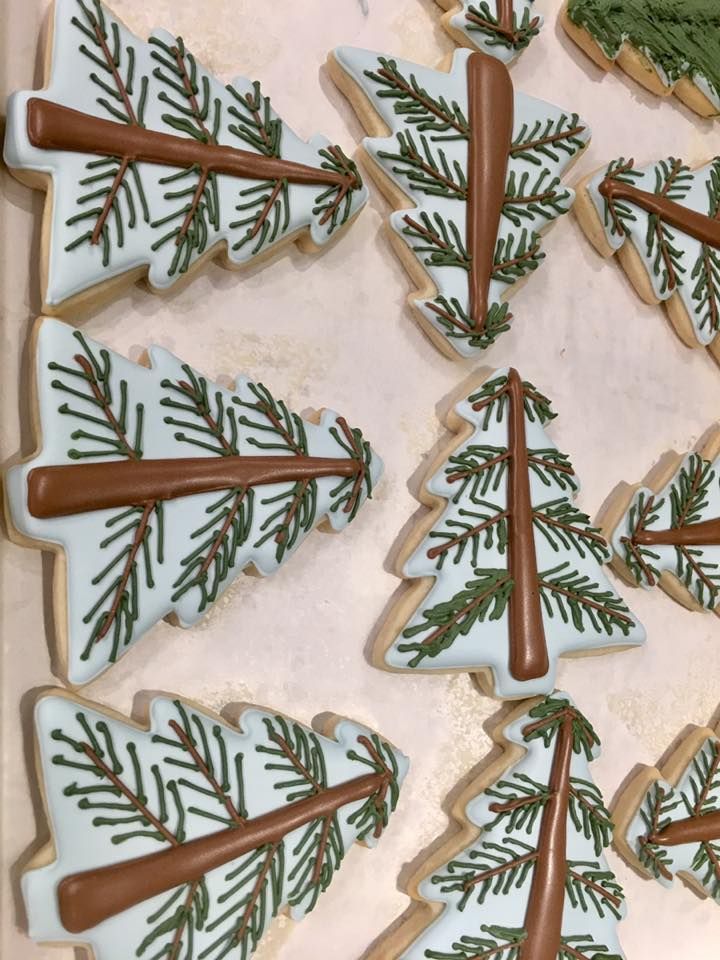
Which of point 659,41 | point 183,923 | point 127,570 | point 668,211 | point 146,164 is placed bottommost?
point 183,923

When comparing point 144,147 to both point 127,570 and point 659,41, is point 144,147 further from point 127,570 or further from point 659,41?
point 659,41

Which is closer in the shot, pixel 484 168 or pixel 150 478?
pixel 150 478

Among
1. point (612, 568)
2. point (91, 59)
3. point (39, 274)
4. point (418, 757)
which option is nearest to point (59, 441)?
point (39, 274)

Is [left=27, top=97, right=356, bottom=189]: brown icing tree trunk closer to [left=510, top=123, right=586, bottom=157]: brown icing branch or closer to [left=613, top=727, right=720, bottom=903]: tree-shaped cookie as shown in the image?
[left=510, top=123, right=586, bottom=157]: brown icing branch

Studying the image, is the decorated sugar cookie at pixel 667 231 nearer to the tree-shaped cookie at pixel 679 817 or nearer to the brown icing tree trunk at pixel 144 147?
the brown icing tree trunk at pixel 144 147

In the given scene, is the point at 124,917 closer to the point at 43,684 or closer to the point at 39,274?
the point at 43,684

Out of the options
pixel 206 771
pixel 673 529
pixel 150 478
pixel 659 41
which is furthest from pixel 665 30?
pixel 206 771
